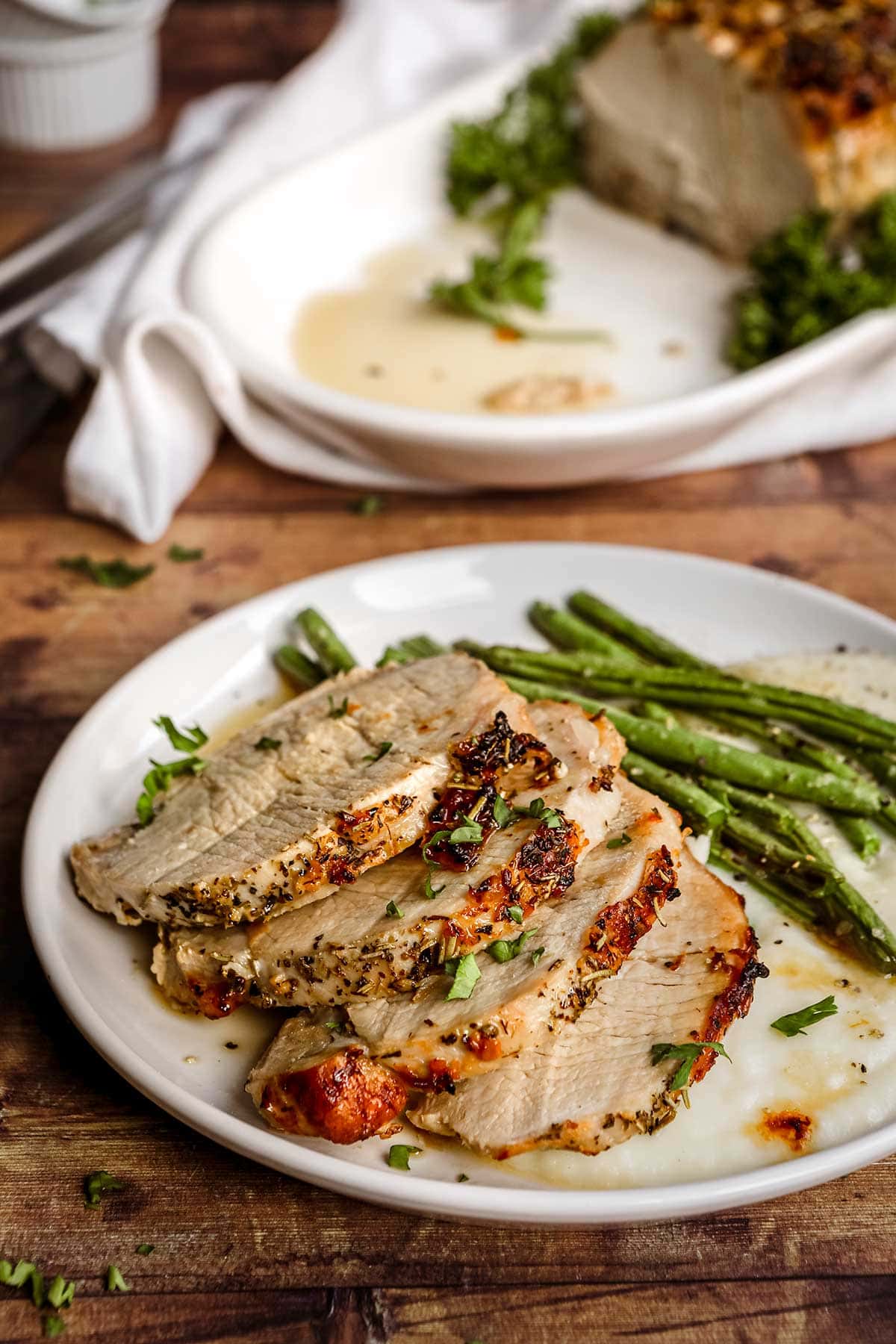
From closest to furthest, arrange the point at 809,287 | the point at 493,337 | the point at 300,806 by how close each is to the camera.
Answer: the point at 300,806, the point at 809,287, the point at 493,337

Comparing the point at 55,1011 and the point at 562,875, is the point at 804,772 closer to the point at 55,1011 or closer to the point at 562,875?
the point at 562,875

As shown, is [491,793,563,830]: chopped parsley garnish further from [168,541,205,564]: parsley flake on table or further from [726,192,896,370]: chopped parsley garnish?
[726,192,896,370]: chopped parsley garnish

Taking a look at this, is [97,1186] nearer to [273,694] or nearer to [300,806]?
[300,806]

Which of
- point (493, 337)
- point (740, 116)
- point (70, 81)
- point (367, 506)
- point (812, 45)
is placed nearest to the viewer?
point (367, 506)

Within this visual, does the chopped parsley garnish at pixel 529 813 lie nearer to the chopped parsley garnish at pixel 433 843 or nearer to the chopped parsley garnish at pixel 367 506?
the chopped parsley garnish at pixel 433 843

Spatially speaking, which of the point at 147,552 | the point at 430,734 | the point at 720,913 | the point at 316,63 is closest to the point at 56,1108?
the point at 430,734

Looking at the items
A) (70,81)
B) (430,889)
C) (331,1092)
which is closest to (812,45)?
(70,81)
